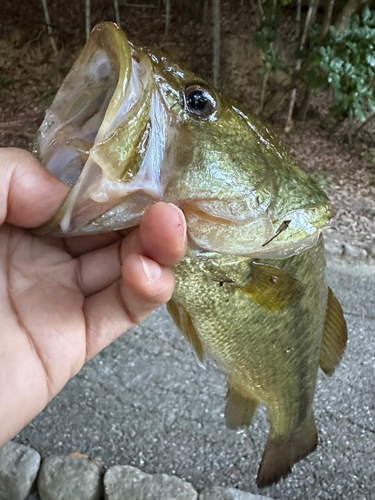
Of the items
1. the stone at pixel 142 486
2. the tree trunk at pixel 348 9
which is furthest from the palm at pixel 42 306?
the tree trunk at pixel 348 9

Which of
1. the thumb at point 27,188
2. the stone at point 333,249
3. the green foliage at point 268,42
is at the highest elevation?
the thumb at point 27,188

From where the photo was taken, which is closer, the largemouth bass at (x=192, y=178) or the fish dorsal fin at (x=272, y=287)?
the largemouth bass at (x=192, y=178)

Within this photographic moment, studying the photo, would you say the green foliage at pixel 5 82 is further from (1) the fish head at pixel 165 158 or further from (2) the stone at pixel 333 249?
(1) the fish head at pixel 165 158

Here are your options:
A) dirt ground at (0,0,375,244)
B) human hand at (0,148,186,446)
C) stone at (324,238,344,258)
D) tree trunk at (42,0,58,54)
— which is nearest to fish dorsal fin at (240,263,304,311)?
human hand at (0,148,186,446)

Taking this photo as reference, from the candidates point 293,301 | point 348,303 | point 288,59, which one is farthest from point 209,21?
point 293,301

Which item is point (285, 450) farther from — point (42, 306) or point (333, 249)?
point (333, 249)

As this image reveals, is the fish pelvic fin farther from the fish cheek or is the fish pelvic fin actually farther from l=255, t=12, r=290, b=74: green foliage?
l=255, t=12, r=290, b=74: green foliage
